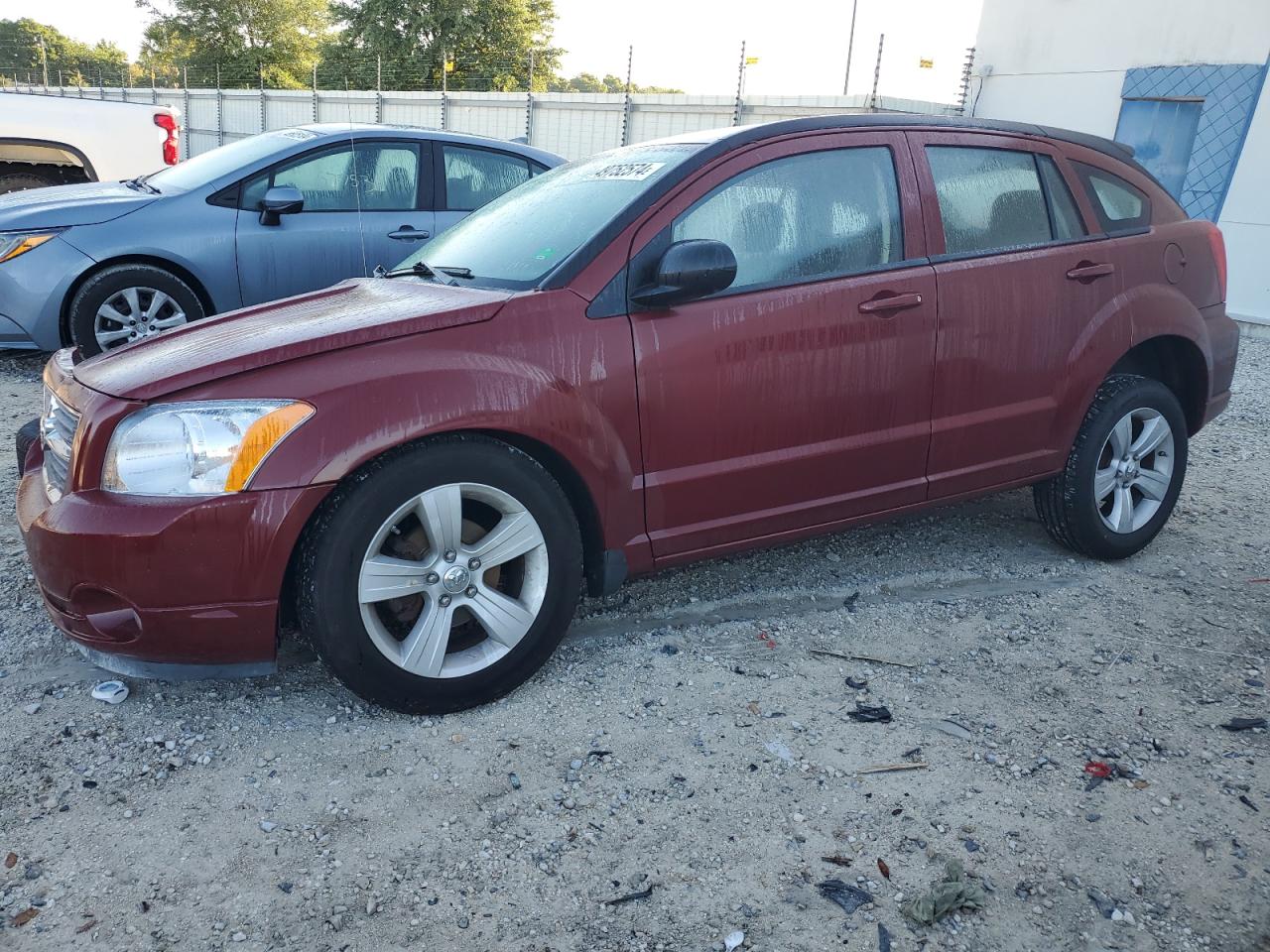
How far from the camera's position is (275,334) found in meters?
2.86

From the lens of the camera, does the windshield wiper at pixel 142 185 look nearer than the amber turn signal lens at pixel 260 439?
No

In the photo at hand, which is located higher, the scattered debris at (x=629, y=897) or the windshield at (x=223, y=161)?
the windshield at (x=223, y=161)

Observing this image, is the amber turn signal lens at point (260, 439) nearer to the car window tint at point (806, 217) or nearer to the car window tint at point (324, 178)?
the car window tint at point (806, 217)

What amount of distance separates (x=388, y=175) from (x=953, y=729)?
205 inches

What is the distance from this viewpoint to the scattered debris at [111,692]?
2.95 metres

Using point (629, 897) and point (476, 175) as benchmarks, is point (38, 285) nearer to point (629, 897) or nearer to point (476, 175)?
point (476, 175)

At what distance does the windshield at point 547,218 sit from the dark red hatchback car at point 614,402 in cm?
2

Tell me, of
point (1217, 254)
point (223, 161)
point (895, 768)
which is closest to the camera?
point (895, 768)

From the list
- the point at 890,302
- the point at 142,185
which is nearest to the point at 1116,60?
the point at 142,185

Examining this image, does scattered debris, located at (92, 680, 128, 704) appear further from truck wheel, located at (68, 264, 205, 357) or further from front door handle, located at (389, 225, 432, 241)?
front door handle, located at (389, 225, 432, 241)

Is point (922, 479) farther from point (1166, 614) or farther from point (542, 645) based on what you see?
point (542, 645)

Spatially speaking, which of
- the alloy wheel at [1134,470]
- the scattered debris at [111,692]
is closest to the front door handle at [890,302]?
the alloy wheel at [1134,470]

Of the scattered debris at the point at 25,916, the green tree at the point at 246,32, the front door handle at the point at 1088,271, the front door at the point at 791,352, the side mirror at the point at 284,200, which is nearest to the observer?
the scattered debris at the point at 25,916

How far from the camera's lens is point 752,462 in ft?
10.6
